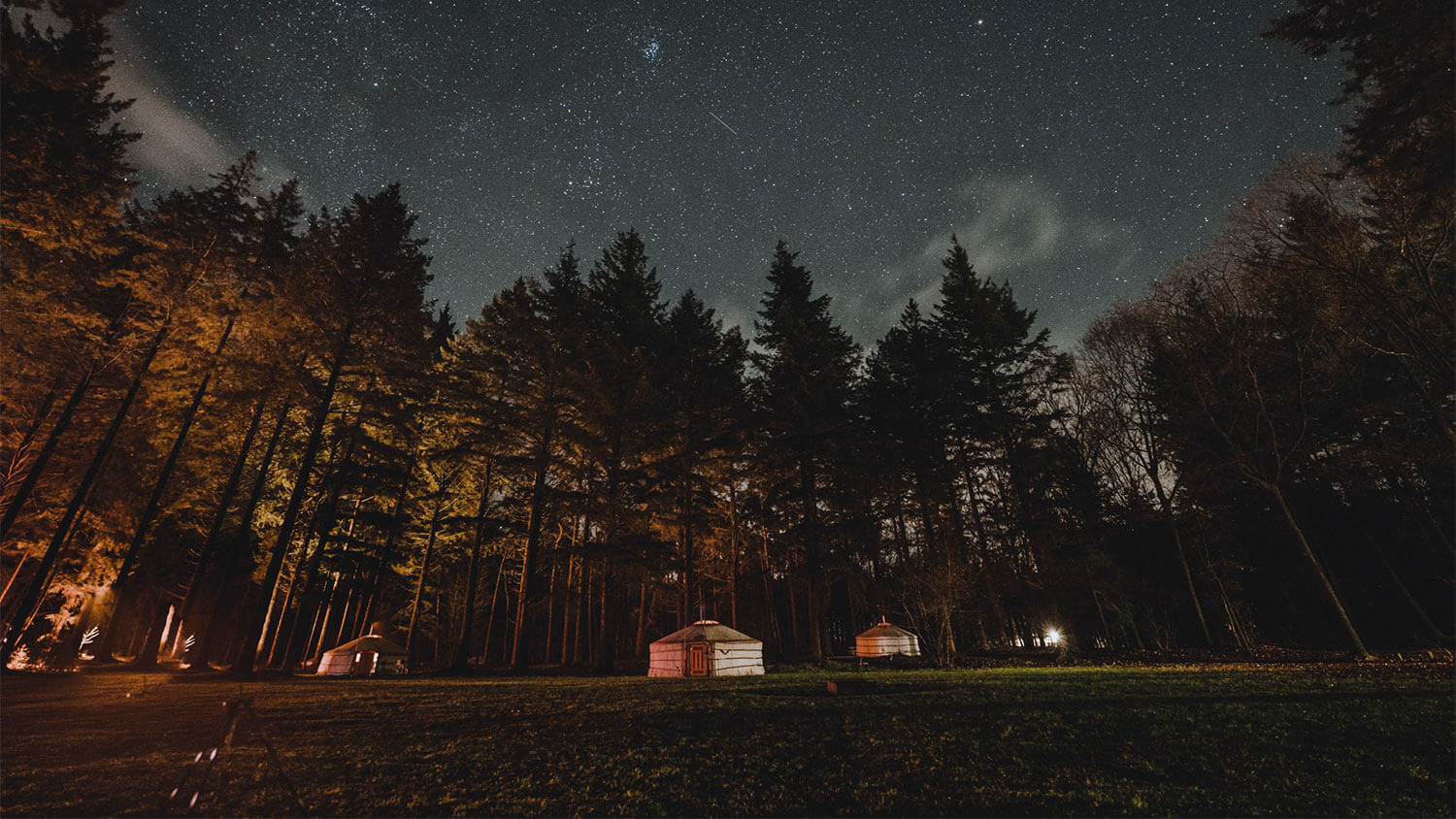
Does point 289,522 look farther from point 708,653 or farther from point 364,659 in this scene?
point 708,653

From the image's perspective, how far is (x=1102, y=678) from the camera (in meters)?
11.9

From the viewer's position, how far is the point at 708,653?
1991 cm

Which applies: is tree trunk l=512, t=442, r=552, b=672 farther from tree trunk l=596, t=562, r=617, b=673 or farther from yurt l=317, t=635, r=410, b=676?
yurt l=317, t=635, r=410, b=676

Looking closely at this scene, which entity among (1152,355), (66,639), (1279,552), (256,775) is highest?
(1152,355)

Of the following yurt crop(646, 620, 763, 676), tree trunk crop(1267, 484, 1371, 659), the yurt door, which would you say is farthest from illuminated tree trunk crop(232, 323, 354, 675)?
tree trunk crop(1267, 484, 1371, 659)

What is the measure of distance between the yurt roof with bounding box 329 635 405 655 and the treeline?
10.6 feet

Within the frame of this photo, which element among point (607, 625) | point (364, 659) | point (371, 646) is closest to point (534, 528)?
point (607, 625)

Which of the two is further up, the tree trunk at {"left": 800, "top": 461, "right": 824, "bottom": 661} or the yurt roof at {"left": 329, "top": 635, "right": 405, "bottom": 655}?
the tree trunk at {"left": 800, "top": 461, "right": 824, "bottom": 661}

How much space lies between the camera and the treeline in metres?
13.1

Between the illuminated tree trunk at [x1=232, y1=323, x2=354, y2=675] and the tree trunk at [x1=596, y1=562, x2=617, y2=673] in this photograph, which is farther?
the tree trunk at [x1=596, y1=562, x2=617, y2=673]

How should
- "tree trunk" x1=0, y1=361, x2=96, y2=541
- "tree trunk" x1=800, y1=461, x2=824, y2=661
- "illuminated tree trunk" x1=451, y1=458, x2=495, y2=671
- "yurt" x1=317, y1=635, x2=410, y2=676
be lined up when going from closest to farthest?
"tree trunk" x1=0, y1=361, x2=96, y2=541, "illuminated tree trunk" x1=451, y1=458, x2=495, y2=671, "tree trunk" x1=800, y1=461, x2=824, y2=661, "yurt" x1=317, y1=635, x2=410, y2=676

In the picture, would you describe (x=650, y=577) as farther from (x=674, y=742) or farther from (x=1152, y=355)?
(x=1152, y=355)

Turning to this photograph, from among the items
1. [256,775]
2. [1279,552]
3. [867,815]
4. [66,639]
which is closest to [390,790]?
[256,775]

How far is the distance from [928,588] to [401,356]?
2075cm
